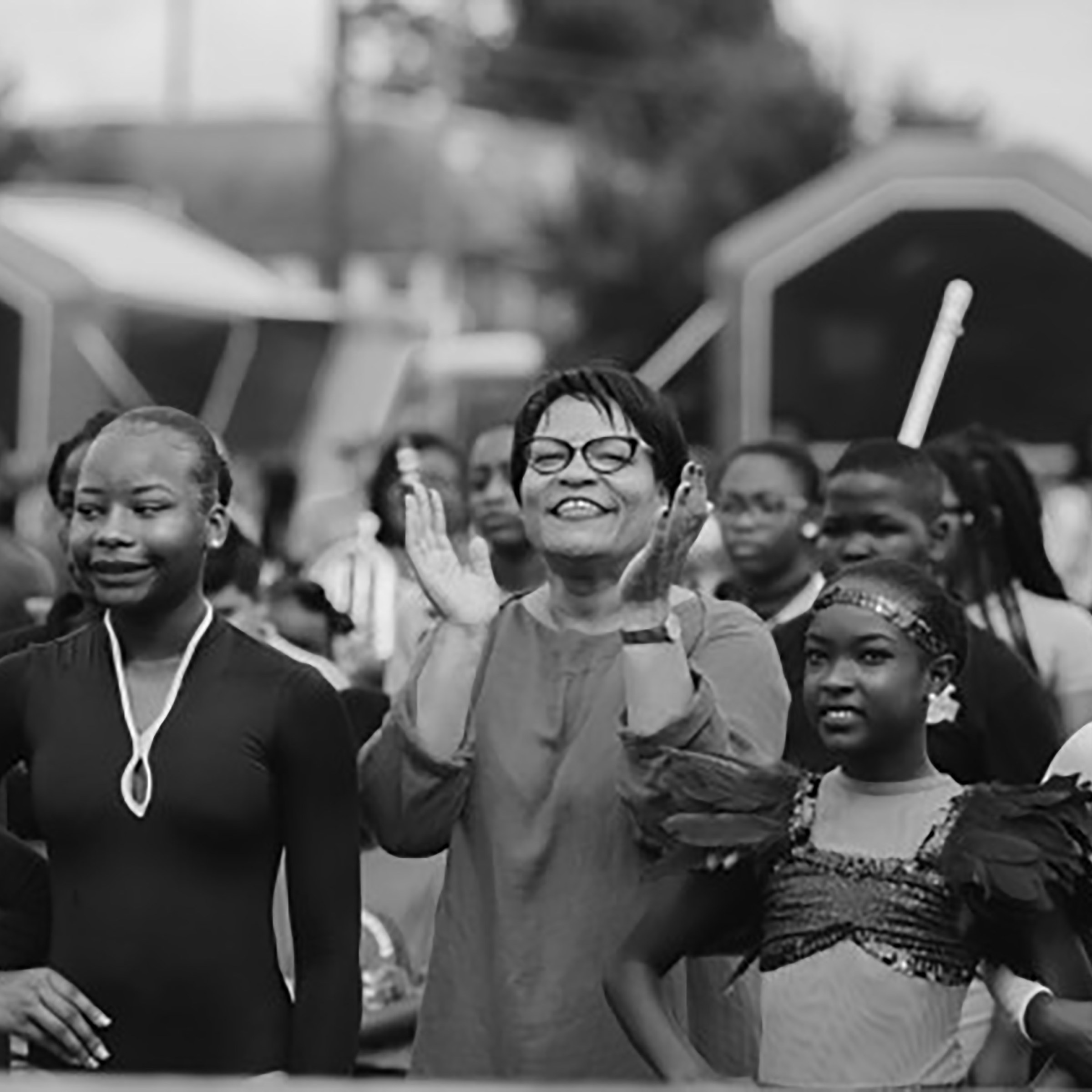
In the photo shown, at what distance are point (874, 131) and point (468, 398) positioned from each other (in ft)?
76.6

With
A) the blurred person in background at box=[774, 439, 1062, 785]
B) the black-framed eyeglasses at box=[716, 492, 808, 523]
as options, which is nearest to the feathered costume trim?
the blurred person in background at box=[774, 439, 1062, 785]

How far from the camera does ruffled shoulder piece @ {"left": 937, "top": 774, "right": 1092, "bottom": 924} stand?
4293mm

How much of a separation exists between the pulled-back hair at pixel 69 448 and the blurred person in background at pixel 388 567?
3.37ft

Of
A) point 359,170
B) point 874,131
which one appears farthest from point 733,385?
point 359,170

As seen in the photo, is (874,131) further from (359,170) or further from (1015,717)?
(1015,717)

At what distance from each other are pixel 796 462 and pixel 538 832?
3458mm

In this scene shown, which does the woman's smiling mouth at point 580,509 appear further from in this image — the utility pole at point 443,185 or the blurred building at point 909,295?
the utility pole at point 443,185

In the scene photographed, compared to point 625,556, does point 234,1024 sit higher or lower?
lower

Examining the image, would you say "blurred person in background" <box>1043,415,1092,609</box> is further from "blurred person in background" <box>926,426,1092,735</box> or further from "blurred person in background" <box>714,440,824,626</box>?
"blurred person in background" <box>926,426,1092,735</box>

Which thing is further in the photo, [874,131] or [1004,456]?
[874,131]

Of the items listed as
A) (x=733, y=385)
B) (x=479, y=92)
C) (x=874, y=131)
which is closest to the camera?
(x=733, y=385)

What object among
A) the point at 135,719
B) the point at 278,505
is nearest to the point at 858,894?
the point at 135,719

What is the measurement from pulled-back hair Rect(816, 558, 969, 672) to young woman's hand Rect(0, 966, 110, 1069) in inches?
49.5

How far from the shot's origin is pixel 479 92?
6981 centimetres
